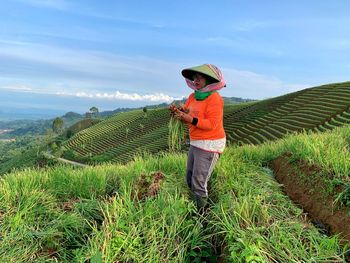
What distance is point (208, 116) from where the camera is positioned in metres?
4.94

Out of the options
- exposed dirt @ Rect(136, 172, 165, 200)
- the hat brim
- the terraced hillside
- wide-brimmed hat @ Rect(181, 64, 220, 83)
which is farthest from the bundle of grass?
the terraced hillside

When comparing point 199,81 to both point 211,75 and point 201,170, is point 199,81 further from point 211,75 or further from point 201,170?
point 201,170

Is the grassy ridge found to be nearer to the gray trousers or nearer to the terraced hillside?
the gray trousers

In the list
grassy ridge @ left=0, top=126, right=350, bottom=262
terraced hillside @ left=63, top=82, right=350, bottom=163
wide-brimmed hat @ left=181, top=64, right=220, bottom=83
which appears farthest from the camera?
terraced hillside @ left=63, top=82, right=350, bottom=163

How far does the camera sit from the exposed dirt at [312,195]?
4344mm

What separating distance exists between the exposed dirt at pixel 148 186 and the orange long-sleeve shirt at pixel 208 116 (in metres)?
0.84

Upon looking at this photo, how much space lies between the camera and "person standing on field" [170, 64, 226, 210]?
4910mm

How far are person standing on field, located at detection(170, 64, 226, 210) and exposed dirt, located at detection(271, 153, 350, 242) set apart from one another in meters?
1.53

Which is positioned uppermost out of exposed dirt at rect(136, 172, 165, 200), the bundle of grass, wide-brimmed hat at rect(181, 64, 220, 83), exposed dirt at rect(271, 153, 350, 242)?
wide-brimmed hat at rect(181, 64, 220, 83)

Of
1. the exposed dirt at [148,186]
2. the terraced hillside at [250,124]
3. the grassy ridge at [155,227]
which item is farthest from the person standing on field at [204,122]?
the terraced hillside at [250,124]

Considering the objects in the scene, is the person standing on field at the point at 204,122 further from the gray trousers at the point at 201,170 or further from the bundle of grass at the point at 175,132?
the bundle of grass at the point at 175,132

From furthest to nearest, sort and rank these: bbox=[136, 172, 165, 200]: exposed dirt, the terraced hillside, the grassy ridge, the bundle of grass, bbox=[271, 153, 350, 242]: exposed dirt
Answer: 1. the terraced hillside
2. the bundle of grass
3. bbox=[136, 172, 165, 200]: exposed dirt
4. bbox=[271, 153, 350, 242]: exposed dirt
5. the grassy ridge

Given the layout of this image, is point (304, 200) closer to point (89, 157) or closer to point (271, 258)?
point (271, 258)

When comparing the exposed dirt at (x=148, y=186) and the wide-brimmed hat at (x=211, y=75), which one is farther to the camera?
the exposed dirt at (x=148, y=186)
